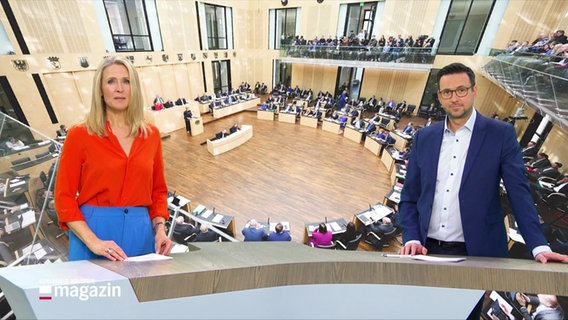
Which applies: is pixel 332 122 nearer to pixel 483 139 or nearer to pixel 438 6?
Answer: pixel 438 6

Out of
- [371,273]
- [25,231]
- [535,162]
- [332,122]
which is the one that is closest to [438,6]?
[332,122]

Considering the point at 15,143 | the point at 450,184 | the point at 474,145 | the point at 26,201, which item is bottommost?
the point at 26,201

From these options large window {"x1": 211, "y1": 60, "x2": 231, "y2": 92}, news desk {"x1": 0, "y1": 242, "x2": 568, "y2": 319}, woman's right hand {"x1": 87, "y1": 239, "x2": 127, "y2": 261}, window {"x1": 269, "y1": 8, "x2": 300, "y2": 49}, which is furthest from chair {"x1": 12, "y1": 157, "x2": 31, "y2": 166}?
window {"x1": 269, "y1": 8, "x2": 300, "y2": 49}

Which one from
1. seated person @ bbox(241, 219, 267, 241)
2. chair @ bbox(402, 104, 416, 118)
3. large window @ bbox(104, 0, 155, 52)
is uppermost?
large window @ bbox(104, 0, 155, 52)

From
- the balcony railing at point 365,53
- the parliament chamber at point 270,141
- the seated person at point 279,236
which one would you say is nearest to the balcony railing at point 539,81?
the parliament chamber at point 270,141

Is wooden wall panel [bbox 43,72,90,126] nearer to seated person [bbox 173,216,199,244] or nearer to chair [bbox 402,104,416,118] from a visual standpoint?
seated person [bbox 173,216,199,244]

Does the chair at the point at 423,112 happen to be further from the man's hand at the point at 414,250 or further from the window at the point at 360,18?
the man's hand at the point at 414,250

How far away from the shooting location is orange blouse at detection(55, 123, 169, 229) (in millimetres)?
1250

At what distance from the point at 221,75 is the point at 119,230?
1929 cm

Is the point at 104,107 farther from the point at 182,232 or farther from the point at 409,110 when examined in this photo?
the point at 409,110

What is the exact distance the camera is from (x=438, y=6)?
44.7ft

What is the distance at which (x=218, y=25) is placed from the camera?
17438 millimetres

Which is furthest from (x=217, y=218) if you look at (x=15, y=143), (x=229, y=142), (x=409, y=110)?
(x=409, y=110)

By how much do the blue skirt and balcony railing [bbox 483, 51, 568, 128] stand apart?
8.33 meters
